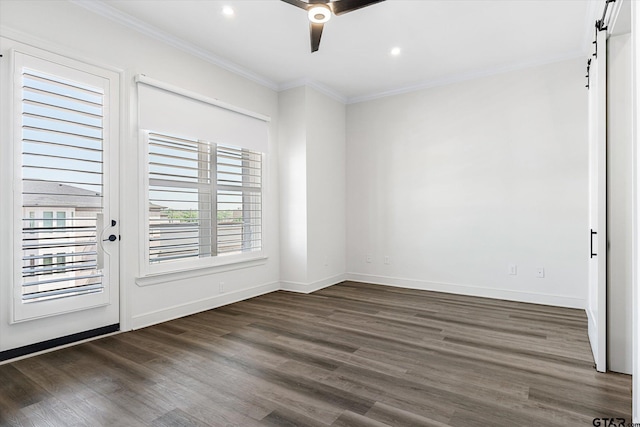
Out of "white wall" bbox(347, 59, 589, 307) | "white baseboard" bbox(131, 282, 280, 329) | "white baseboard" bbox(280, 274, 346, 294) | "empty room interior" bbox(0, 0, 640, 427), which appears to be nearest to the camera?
"empty room interior" bbox(0, 0, 640, 427)

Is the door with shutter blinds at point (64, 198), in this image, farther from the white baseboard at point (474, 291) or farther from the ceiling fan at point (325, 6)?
the white baseboard at point (474, 291)

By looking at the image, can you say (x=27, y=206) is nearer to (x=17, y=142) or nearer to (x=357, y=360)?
(x=17, y=142)

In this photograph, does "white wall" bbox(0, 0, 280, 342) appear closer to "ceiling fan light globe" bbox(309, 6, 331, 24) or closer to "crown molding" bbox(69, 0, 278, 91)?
"crown molding" bbox(69, 0, 278, 91)

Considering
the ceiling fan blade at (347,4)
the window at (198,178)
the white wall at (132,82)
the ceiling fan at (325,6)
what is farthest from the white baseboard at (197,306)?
the ceiling fan blade at (347,4)

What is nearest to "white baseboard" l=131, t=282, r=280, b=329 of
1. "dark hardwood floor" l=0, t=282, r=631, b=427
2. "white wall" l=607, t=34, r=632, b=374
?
"dark hardwood floor" l=0, t=282, r=631, b=427

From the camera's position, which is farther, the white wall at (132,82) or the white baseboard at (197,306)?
the white baseboard at (197,306)

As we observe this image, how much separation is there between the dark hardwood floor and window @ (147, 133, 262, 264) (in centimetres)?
89

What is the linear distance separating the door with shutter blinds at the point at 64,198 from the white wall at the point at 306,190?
2303 millimetres

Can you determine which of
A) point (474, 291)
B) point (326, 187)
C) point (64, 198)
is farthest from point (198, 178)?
point (474, 291)

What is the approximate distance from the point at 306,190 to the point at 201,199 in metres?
1.46

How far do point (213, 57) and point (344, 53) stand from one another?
155 centimetres

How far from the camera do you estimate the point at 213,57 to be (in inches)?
161

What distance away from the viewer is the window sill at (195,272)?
11.3 ft

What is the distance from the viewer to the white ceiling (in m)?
3.14
